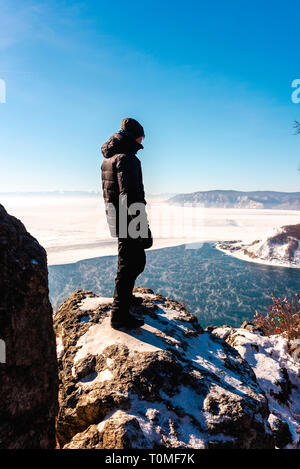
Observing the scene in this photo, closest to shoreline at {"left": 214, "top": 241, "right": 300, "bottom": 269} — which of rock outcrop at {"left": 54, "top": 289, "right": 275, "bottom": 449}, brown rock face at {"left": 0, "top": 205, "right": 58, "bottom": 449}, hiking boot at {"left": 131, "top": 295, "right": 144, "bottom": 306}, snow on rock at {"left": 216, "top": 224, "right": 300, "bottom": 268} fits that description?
snow on rock at {"left": 216, "top": 224, "right": 300, "bottom": 268}

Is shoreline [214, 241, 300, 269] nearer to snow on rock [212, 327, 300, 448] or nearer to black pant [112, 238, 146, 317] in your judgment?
snow on rock [212, 327, 300, 448]

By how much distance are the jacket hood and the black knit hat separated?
6 cm

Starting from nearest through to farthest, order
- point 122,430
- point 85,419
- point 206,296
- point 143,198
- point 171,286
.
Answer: point 122,430 < point 85,419 < point 143,198 < point 206,296 < point 171,286

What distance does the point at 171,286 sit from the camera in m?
15.3

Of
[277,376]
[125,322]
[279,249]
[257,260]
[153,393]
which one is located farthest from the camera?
[279,249]

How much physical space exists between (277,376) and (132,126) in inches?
150

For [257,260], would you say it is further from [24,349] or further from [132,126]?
[24,349]

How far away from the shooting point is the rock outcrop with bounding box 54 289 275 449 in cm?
182

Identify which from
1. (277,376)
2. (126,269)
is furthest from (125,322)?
(277,376)

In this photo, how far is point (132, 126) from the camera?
9.65 ft

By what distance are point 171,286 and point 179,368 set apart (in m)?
13.1

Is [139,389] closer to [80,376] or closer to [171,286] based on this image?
[80,376]

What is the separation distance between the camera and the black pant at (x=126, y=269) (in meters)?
2.88
